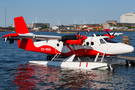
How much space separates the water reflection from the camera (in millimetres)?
15078

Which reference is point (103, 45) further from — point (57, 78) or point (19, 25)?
point (19, 25)

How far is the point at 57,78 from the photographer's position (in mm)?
17438

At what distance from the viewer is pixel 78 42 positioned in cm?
2005

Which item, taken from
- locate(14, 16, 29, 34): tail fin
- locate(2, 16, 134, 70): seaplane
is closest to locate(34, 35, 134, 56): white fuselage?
locate(2, 16, 134, 70): seaplane

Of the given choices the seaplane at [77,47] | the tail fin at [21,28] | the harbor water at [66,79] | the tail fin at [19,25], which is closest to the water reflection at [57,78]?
the harbor water at [66,79]

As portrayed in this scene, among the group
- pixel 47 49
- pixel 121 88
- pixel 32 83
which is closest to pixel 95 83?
pixel 121 88

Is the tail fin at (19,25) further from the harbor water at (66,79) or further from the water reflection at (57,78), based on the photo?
the water reflection at (57,78)

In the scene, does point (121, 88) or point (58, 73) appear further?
point (58, 73)

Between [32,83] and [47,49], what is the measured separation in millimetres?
8408

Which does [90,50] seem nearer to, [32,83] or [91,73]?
[91,73]

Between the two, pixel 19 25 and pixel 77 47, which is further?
pixel 19 25

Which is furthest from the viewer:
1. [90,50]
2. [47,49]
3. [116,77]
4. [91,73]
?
[47,49]

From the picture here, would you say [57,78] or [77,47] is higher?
[77,47]

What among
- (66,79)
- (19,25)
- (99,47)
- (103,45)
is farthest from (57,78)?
(19,25)
